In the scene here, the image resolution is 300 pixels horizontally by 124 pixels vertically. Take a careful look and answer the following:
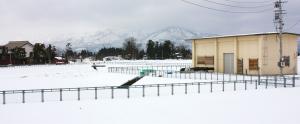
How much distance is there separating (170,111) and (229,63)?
3562 centimetres

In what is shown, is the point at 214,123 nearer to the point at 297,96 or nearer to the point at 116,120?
the point at 116,120

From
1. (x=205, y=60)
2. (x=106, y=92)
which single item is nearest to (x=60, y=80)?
(x=106, y=92)

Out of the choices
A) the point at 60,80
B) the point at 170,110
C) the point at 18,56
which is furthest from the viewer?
the point at 18,56

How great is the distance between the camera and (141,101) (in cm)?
2059

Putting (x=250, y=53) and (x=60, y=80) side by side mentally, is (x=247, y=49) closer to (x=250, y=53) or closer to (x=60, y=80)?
(x=250, y=53)

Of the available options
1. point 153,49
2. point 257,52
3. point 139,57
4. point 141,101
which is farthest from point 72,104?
point 139,57

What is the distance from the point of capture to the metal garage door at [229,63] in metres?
50.5

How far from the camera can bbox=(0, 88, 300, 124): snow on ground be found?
1438 centimetres

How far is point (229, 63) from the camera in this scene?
50.9 m

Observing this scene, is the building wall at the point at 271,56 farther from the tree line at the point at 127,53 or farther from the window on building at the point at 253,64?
the tree line at the point at 127,53

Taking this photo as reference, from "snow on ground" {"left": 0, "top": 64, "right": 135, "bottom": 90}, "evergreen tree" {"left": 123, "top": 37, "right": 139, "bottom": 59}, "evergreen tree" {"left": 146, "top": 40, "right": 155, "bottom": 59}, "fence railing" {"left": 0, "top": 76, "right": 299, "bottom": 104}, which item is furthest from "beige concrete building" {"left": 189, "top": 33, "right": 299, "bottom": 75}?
"evergreen tree" {"left": 123, "top": 37, "right": 139, "bottom": 59}

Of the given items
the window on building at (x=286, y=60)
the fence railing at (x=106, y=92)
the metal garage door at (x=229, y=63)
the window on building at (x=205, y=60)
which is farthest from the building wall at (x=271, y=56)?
the fence railing at (x=106, y=92)

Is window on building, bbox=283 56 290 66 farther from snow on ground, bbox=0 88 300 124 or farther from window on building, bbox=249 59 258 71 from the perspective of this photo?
snow on ground, bbox=0 88 300 124

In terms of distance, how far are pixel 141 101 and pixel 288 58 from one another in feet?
106
